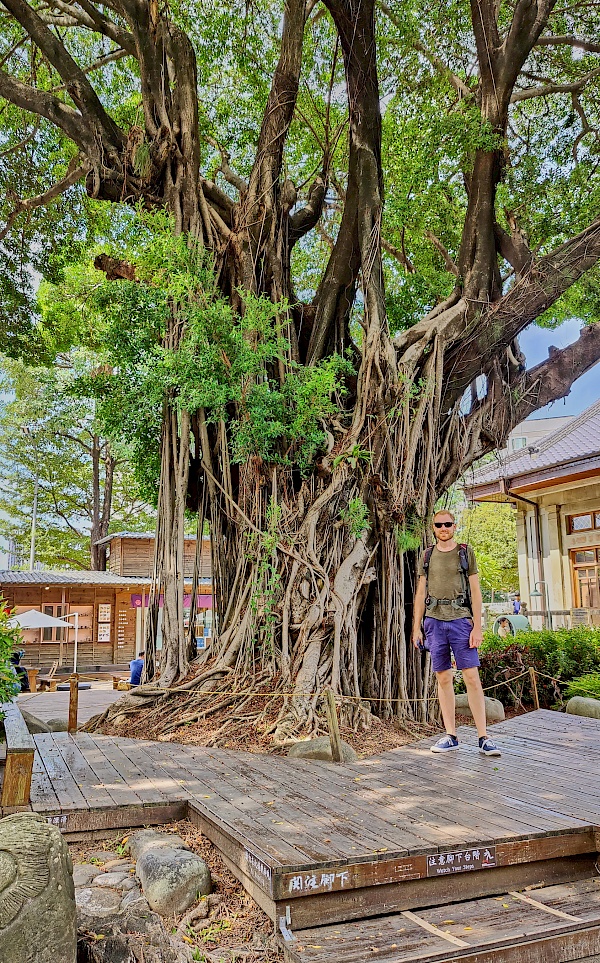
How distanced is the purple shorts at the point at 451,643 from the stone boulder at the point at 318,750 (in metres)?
0.71

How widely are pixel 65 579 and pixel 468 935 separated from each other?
17478mm

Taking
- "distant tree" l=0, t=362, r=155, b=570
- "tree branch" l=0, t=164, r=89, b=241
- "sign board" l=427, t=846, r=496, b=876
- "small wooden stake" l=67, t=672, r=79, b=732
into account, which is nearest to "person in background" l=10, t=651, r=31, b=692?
"small wooden stake" l=67, t=672, r=79, b=732

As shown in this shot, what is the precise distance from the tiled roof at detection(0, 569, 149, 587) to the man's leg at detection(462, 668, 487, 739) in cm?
1529

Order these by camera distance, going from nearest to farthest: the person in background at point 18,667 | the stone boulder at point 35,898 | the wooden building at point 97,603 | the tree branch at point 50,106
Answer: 1. the stone boulder at point 35,898
2. the person in background at point 18,667
3. the tree branch at point 50,106
4. the wooden building at point 97,603

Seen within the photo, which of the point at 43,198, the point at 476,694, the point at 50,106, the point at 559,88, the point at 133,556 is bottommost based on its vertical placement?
the point at 476,694

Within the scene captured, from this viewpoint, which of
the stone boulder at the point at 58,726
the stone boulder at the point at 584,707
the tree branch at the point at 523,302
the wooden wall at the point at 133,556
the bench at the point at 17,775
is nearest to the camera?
the bench at the point at 17,775

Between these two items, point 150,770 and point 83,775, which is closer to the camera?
point 83,775

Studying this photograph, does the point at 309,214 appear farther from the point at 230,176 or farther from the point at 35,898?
the point at 35,898

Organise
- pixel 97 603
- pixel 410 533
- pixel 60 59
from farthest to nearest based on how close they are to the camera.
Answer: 1. pixel 97 603
2. pixel 60 59
3. pixel 410 533

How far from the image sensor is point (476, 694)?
4168 millimetres

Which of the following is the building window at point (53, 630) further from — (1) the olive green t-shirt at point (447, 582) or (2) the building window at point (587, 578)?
(1) the olive green t-shirt at point (447, 582)

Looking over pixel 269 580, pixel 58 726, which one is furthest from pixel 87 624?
pixel 269 580

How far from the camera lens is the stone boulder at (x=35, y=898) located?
2023mm

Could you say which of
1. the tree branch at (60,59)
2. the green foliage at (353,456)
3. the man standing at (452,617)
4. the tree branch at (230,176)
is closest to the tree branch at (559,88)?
the tree branch at (230,176)
